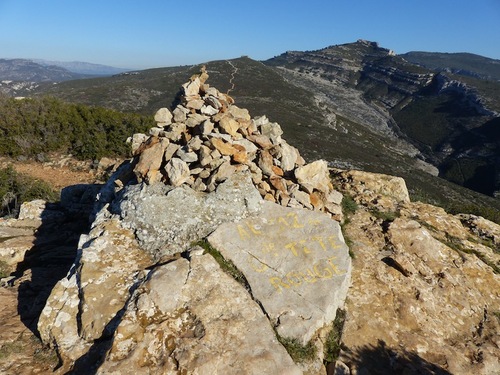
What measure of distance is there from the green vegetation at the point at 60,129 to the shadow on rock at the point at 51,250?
40.4ft

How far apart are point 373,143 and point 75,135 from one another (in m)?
113

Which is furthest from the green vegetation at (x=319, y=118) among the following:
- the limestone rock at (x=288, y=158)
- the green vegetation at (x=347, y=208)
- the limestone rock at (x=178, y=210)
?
the limestone rock at (x=178, y=210)

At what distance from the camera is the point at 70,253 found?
1224 cm

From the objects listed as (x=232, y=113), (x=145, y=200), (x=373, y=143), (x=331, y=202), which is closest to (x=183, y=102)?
(x=232, y=113)

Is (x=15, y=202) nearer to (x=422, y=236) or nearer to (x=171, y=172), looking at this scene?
(x=171, y=172)

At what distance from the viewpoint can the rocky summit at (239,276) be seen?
283 inches

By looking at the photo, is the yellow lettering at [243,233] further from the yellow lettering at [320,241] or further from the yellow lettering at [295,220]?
the yellow lettering at [320,241]

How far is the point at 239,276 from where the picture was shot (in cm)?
867

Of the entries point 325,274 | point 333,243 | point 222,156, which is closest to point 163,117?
point 222,156

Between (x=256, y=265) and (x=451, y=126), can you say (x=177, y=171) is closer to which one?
(x=256, y=265)

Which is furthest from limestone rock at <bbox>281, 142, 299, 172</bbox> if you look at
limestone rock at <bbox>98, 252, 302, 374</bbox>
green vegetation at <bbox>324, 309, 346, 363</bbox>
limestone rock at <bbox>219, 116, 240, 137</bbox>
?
green vegetation at <bbox>324, 309, 346, 363</bbox>

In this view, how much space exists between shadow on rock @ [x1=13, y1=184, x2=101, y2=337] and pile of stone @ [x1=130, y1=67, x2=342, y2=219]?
4.25 metres

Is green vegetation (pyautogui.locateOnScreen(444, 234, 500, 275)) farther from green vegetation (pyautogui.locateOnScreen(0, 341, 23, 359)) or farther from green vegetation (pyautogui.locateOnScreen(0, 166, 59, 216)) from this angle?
green vegetation (pyautogui.locateOnScreen(0, 166, 59, 216))

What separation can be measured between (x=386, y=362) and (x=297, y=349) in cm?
231
